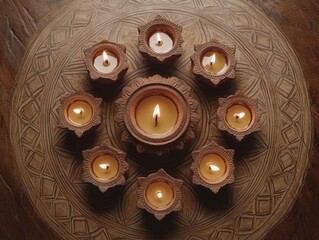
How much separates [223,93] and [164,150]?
353mm

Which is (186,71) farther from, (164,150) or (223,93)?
(164,150)

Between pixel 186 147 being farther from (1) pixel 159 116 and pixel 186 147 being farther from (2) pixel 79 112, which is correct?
(2) pixel 79 112

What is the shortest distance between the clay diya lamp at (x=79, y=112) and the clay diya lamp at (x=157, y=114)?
9 centimetres

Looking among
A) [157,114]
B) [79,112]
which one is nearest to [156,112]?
[157,114]

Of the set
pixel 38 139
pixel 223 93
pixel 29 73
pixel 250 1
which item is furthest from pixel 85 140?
pixel 250 1

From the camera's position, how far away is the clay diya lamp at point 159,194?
6.87ft

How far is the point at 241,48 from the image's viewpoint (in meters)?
2.33

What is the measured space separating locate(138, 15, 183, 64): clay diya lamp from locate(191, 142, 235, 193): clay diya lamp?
0.39m

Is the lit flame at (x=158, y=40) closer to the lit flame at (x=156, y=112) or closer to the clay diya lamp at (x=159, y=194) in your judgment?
the lit flame at (x=156, y=112)

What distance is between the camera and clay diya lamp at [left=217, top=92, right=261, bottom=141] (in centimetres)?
216

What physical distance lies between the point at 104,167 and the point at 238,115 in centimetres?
56

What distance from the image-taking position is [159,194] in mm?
2127

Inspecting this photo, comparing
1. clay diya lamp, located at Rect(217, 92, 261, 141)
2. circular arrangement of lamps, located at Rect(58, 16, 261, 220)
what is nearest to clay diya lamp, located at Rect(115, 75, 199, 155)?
circular arrangement of lamps, located at Rect(58, 16, 261, 220)

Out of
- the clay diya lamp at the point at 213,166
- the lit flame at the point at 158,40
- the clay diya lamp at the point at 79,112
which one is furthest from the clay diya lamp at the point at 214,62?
the clay diya lamp at the point at 79,112
